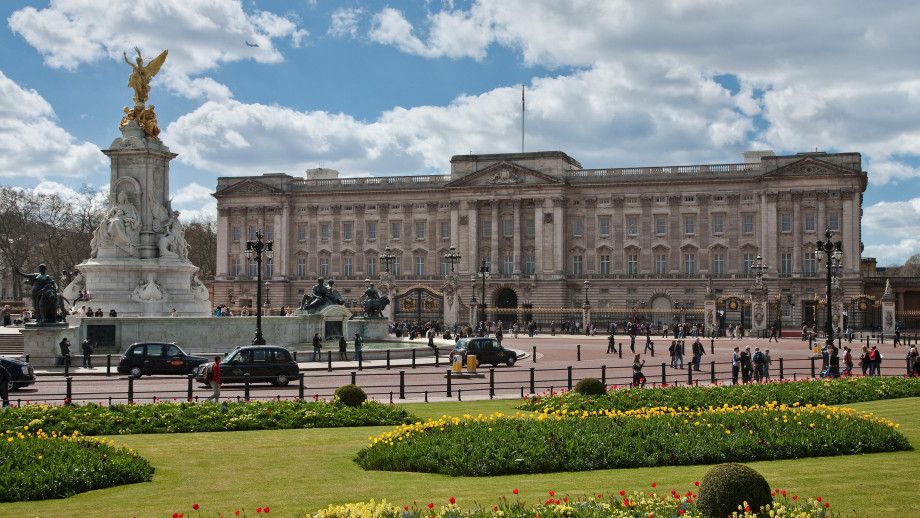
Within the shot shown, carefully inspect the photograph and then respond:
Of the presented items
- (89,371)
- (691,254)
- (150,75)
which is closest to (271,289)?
(691,254)

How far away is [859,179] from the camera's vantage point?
100688mm

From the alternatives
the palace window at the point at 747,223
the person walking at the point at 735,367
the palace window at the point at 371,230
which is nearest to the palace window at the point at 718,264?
the palace window at the point at 747,223

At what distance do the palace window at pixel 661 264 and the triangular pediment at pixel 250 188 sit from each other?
4221cm

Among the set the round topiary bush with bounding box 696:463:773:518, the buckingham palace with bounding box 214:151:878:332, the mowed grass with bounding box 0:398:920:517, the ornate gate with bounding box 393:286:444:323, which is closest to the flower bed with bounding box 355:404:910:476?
the mowed grass with bounding box 0:398:920:517

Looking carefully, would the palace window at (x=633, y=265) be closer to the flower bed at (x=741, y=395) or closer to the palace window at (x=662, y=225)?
the palace window at (x=662, y=225)

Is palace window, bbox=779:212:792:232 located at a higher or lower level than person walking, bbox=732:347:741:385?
higher

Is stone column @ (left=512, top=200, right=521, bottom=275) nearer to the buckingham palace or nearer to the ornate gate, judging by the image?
the buckingham palace

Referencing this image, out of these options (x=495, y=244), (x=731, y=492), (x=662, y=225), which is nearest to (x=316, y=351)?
(x=731, y=492)

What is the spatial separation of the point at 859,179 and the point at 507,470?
9309cm

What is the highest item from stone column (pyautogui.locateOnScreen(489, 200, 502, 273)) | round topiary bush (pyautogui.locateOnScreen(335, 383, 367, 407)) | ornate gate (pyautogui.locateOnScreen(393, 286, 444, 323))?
stone column (pyautogui.locateOnScreen(489, 200, 502, 273))

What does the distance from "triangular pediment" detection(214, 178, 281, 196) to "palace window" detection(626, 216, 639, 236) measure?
3873 centimetres

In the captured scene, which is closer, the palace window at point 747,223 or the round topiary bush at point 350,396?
the round topiary bush at point 350,396

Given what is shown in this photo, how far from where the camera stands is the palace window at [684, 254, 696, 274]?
107 m

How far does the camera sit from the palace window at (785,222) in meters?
104
